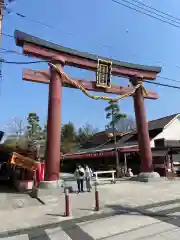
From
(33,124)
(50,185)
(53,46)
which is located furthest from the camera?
(33,124)

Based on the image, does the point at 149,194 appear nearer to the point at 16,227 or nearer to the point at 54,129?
the point at 54,129

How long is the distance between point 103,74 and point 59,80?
3.59 meters

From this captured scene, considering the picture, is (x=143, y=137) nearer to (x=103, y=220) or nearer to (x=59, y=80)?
(x=59, y=80)

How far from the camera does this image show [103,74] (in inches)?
745

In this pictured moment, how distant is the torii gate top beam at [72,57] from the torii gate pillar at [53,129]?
0.95 meters

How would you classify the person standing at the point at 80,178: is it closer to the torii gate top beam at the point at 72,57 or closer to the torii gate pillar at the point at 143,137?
the torii gate pillar at the point at 143,137

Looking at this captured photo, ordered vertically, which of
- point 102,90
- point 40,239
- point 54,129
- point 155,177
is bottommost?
point 40,239

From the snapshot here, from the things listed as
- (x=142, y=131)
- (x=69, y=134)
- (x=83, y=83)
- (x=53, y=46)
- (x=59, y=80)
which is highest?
(x=69, y=134)

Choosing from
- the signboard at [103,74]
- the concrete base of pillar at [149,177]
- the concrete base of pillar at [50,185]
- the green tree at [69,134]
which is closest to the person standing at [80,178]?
the concrete base of pillar at [50,185]

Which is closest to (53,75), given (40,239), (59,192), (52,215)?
(59,192)

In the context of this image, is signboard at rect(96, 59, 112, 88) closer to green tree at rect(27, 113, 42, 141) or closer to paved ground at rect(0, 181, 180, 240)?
paved ground at rect(0, 181, 180, 240)

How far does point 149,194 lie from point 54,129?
241 inches

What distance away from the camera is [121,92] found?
65.0 ft

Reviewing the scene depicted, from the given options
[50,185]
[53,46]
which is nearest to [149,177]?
[50,185]
